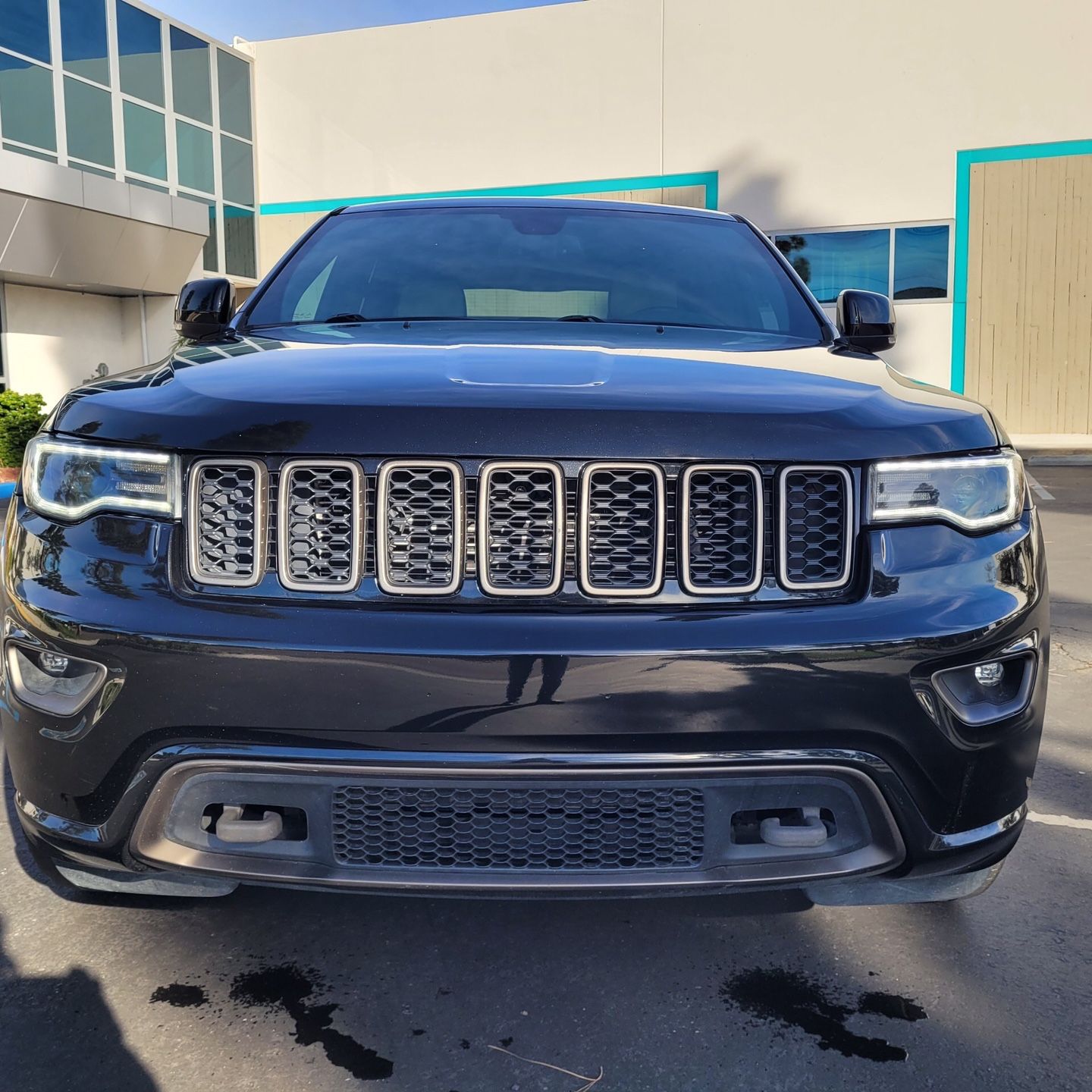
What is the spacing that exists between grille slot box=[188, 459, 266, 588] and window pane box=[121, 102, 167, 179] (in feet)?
59.5

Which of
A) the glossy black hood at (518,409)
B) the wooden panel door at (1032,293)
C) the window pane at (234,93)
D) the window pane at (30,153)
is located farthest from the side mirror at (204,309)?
the window pane at (234,93)

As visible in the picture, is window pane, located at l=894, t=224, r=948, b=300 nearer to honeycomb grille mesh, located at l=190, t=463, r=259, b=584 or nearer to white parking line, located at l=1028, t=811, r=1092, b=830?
white parking line, located at l=1028, t=811, r=1092, b=830

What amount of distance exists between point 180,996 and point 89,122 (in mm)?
17781

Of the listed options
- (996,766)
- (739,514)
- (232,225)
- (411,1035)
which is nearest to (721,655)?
(739,514)

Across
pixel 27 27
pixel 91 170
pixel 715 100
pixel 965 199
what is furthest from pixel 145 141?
pixel 965 199

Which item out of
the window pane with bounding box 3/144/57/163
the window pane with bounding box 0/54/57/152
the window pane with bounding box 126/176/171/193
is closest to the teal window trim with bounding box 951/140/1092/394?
the window pane with bounding box 126/176/171/193

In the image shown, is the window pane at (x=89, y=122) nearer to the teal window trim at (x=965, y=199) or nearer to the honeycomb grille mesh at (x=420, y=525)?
the teal window trim at (x=965, y=199)

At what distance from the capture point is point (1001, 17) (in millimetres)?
15938

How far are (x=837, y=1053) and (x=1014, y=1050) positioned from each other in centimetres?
31

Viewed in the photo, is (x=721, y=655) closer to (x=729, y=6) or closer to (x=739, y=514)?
(x=739, y=514)

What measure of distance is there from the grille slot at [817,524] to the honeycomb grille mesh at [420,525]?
543mm

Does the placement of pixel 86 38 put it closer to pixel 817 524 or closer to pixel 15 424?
pixel 15 424

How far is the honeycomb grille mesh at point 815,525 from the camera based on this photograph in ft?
5.85

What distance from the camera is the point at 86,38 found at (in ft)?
54.6
